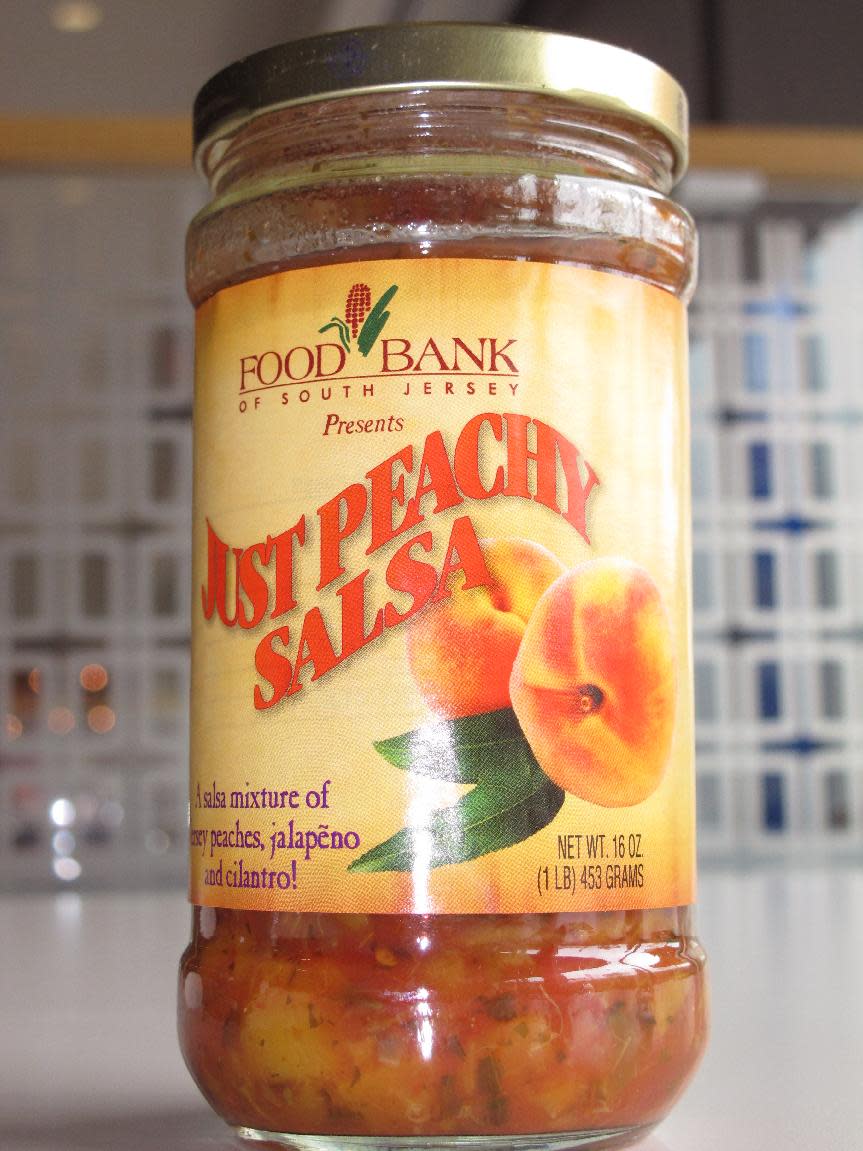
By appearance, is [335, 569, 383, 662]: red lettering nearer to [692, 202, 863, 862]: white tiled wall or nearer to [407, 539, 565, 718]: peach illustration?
[407, 539, 565, 718]: peach illustration

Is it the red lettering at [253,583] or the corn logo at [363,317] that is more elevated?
the corn logo at [363,317]

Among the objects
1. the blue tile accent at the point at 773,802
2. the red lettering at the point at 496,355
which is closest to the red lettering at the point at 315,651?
the red lettering at the point at 496,355

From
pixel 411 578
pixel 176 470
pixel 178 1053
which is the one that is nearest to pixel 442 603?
pixel 411 578

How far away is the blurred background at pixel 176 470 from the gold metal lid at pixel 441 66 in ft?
5.36

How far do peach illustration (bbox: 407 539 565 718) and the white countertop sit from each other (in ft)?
0.56

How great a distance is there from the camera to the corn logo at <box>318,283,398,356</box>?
502 mm

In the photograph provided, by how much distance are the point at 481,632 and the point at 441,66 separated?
0.20m

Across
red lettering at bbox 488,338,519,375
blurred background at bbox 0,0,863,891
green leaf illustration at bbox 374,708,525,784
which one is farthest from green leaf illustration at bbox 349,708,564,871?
blurred background at bbox 0,0,863,891

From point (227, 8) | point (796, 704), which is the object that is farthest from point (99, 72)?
point (796, 704)

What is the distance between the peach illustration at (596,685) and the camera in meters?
0.51

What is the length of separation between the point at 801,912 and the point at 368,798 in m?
0.94

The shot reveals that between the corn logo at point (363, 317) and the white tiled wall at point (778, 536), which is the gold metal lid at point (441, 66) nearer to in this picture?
the corn logo at point (363, 317)

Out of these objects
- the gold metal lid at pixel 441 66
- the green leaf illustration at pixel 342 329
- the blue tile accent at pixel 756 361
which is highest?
the blue tile accent at pixel 756 361

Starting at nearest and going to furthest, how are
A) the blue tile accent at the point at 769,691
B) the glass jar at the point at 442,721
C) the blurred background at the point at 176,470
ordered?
the glass jar at the point at 442,721
the blurred background at the point at 176,470
the blue tile accent at the point at 769,691
